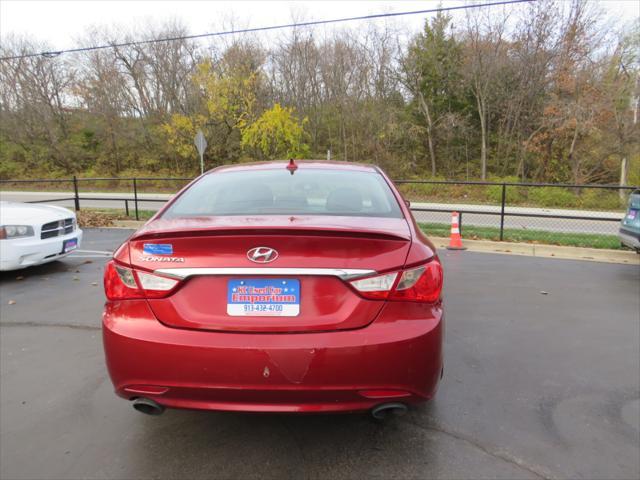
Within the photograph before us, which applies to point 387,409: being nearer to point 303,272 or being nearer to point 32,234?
point 303,272

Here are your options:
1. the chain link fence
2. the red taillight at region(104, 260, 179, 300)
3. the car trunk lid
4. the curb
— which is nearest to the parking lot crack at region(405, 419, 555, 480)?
the car trunk lid

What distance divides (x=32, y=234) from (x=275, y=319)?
5.58 meters

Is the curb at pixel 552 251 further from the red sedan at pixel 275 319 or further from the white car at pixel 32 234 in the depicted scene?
the red sedan at pixel 275 319

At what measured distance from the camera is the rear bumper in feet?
6.61

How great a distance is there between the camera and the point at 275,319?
206 centimetres

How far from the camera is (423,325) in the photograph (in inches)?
83.7

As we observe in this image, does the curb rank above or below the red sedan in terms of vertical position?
below

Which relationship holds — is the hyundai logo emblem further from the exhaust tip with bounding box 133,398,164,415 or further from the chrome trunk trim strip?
the exhaust tip with bounding box 133,398,164,415

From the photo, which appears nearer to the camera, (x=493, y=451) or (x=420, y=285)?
(x=420, y=285)

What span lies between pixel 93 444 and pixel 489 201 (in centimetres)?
1944

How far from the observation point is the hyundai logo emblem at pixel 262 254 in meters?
2.08

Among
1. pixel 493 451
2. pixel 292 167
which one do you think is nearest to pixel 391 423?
pixel 493 451

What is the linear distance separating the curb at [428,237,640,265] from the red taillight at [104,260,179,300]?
289 inches

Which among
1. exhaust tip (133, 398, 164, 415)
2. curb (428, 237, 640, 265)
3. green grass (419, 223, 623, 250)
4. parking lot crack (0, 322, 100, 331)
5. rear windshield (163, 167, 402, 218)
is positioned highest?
rear windshield (163, 167, 402, 218)
